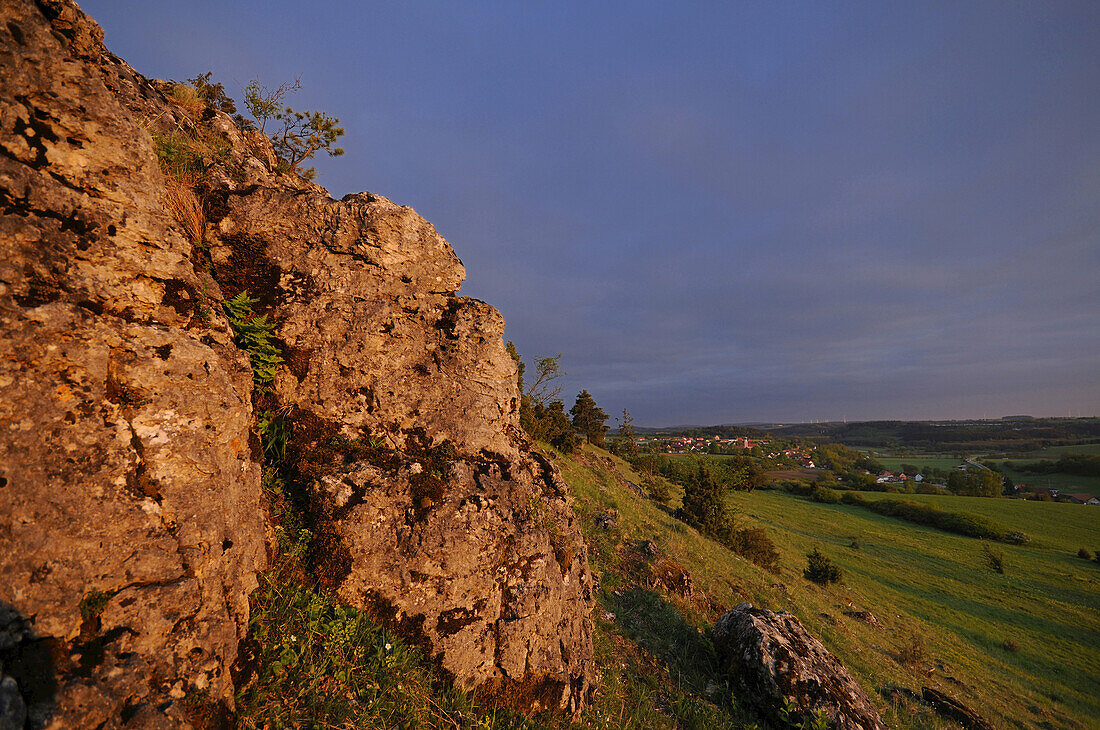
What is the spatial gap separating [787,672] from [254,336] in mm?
11204

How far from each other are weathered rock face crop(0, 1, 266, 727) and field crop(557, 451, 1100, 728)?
239 inches

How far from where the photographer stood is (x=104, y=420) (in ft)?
12.2

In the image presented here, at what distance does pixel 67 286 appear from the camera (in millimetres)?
3840

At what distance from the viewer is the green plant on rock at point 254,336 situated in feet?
18.5

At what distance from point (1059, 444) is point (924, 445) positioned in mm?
40075

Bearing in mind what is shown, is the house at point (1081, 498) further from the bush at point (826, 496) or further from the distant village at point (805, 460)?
the bush at point (826, 496)

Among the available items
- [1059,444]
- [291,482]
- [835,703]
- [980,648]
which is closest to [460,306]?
[291,482]

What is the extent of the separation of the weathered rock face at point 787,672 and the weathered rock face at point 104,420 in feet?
28.1

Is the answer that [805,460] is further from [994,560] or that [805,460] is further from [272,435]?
[272,435]

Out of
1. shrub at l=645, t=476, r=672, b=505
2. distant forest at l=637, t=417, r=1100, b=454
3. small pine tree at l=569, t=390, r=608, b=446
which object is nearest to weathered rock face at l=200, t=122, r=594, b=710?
shrub at l=645, t=476, r=672, b=505

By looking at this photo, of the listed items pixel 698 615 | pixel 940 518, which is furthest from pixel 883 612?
pixel 940 518

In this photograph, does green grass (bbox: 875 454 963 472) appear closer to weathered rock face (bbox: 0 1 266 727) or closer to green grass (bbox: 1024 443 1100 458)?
green grass (bbox: 1024 443 1100 458)

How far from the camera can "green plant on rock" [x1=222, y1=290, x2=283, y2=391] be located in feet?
18.5

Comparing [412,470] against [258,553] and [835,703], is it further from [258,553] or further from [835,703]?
[835,703]
